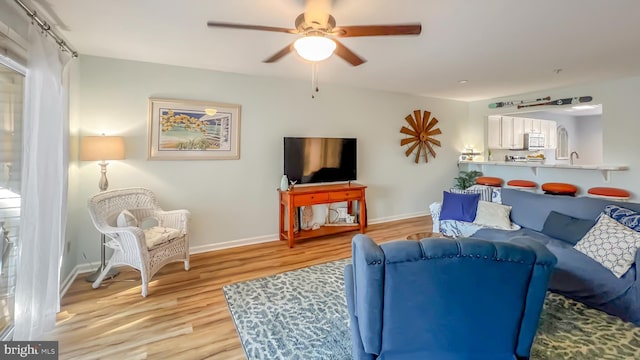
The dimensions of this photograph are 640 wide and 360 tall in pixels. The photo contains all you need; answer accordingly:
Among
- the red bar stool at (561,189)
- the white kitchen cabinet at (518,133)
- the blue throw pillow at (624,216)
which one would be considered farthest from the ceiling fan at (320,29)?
the white kitchen cabinet at (518,133)

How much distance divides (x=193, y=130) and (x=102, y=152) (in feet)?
3.32

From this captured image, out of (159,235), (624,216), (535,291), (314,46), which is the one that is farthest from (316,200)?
(624,216)

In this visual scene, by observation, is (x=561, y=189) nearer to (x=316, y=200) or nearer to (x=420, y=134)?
(x=420, y=134)

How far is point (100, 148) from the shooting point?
9.12 feet

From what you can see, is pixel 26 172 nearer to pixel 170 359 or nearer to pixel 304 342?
pixel 170 359

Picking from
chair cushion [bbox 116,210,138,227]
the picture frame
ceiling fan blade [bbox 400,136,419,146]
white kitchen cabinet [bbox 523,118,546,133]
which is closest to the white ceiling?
the picture frame

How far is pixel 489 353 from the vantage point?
53.5 inches

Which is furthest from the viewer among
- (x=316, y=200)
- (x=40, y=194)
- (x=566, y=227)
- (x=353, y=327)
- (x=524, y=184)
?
(x=524, y=184)

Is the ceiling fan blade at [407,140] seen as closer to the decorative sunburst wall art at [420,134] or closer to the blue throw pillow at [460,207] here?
the decorative sunburst wall art at [420,134]

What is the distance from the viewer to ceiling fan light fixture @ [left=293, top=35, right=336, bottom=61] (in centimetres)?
193

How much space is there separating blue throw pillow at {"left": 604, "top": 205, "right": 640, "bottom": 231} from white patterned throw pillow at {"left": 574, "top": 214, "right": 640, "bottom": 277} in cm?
7

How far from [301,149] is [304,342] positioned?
271 cm

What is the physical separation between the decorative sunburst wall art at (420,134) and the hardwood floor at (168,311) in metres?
2.79

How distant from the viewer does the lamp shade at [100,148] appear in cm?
276
